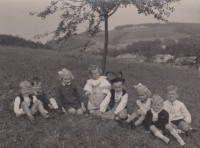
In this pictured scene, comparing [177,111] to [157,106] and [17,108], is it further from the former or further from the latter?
[17,108]

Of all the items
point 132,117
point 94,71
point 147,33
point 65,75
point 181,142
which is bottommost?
point 181,142

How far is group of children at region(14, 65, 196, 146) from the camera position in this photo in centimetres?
532

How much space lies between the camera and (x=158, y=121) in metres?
5.28

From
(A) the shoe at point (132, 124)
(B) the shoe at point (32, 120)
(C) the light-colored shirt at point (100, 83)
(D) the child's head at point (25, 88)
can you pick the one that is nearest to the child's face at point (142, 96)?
(A) the shoe at point (132, 124)

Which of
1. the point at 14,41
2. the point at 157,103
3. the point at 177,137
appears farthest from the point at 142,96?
the point at 14,41

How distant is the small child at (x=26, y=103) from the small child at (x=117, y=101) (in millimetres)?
1475

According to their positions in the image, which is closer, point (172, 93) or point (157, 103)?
point (157, 103)

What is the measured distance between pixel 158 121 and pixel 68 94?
2373mm

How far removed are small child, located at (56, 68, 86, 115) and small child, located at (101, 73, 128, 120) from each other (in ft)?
2.29

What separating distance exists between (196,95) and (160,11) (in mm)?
3551

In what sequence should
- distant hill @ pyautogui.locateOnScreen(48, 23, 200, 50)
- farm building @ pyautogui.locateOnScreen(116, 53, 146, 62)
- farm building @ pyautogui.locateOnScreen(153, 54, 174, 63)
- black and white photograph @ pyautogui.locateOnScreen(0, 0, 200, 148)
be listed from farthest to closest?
distant hill @ pyautogui.locateOnScreen(48, 23, 200, 50)
farm building @ pyautogui.locateOnScreen(116, 53, 146, 62)
farm building @ pyautogui.locateOnScreen(153, 54, 174, 63)
black and white photograph @ pyautogui.locateOnScreen(0, 0, 200, 148)

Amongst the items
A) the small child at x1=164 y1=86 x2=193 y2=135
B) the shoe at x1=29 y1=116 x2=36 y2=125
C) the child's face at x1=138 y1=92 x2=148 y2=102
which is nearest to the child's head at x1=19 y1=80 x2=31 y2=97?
the shoe at x1=29 y1=116 x2=36 y2=125

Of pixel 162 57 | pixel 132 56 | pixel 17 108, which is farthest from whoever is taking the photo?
pixel 132 56

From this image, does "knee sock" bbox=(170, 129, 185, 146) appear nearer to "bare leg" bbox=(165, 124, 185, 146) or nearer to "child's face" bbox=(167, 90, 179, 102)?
"bare leg" bbox=(165, 124, 185, 146)
